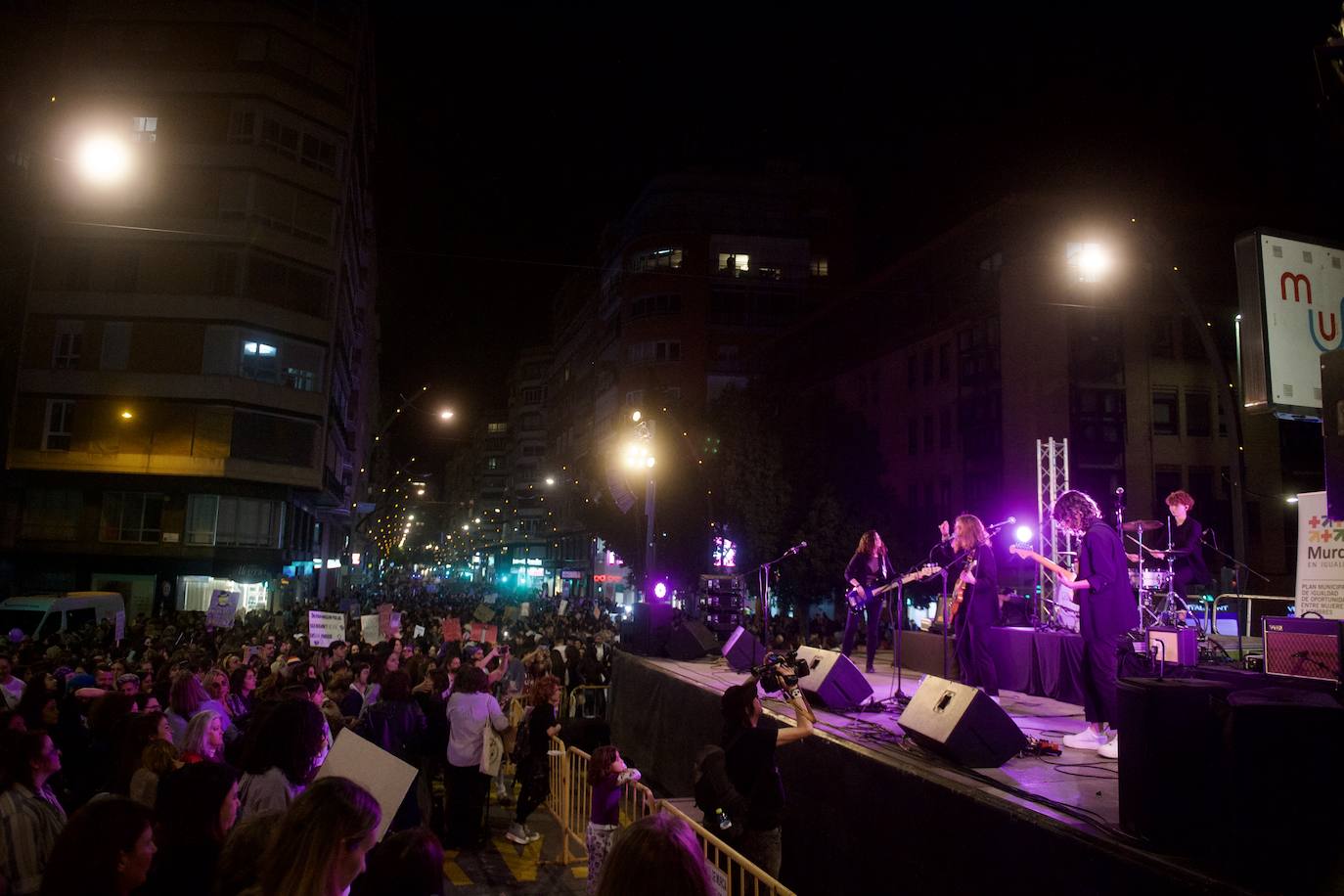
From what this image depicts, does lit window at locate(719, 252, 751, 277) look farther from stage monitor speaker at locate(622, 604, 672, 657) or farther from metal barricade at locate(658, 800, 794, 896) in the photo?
metal barricade at locate(658, 800, 794, 896)

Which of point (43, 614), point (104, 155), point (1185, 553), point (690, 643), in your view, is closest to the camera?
point (104, 155)

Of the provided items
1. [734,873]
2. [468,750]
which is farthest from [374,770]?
[468,750]

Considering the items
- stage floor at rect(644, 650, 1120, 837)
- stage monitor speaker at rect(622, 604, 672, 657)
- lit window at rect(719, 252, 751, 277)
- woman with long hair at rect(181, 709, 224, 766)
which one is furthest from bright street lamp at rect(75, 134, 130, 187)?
lit window at rect(719, 252, 751, 277)

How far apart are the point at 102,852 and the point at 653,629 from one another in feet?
42.0

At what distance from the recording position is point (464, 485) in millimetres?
175625

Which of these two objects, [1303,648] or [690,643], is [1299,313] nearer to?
[1303,648]

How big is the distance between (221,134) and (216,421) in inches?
480

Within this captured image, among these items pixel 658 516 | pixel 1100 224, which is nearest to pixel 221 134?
pixel 658 516

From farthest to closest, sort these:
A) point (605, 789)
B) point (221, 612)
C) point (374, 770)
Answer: point (221, 612) < point (605, 789) < point (374, 770)

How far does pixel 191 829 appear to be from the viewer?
347cm

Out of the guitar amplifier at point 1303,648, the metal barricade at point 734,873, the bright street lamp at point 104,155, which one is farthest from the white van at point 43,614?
the guitar amplifier at point 1303,648

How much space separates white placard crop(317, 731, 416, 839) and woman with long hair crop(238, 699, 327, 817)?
22 cm

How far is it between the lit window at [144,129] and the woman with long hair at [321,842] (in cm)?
4026

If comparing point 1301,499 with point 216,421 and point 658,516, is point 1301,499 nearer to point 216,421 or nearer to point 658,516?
point 658,516
